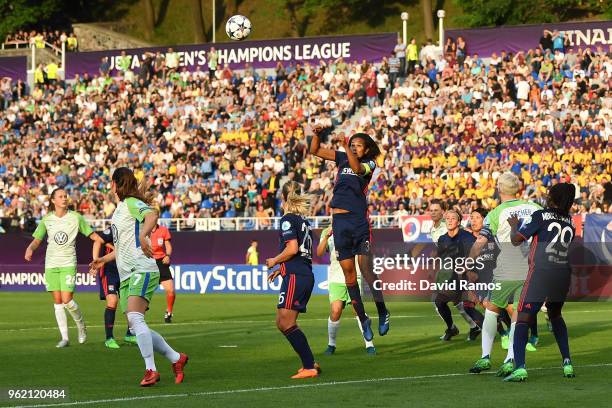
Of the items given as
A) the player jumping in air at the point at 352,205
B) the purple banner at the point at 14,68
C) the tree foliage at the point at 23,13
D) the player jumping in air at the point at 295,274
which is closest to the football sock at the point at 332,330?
the player jumping in air at the point at 352,205

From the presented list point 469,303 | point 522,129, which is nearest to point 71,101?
point 522,129

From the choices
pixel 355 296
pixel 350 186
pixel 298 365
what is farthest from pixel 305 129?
pixel 298 365

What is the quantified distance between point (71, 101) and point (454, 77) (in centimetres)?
1833

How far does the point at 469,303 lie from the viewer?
18.4 meters

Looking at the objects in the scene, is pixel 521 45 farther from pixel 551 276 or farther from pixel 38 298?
pixel 551 276

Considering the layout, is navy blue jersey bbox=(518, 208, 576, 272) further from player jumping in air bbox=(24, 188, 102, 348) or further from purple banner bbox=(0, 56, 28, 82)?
A: purple banner bbox=(0, 56, 28, 82)

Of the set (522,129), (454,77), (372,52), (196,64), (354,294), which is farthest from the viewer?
(196,64)

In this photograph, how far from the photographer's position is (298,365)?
49.3ft

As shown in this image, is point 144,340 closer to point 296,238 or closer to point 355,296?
point 296,238

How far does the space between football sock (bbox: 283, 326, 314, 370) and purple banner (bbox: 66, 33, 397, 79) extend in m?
35.8

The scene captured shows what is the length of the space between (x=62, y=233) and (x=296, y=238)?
5.79 m

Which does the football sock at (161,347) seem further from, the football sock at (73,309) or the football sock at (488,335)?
the football sock at (73,309)

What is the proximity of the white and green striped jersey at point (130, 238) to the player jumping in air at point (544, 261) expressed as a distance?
386cm

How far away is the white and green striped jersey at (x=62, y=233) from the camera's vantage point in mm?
18188
